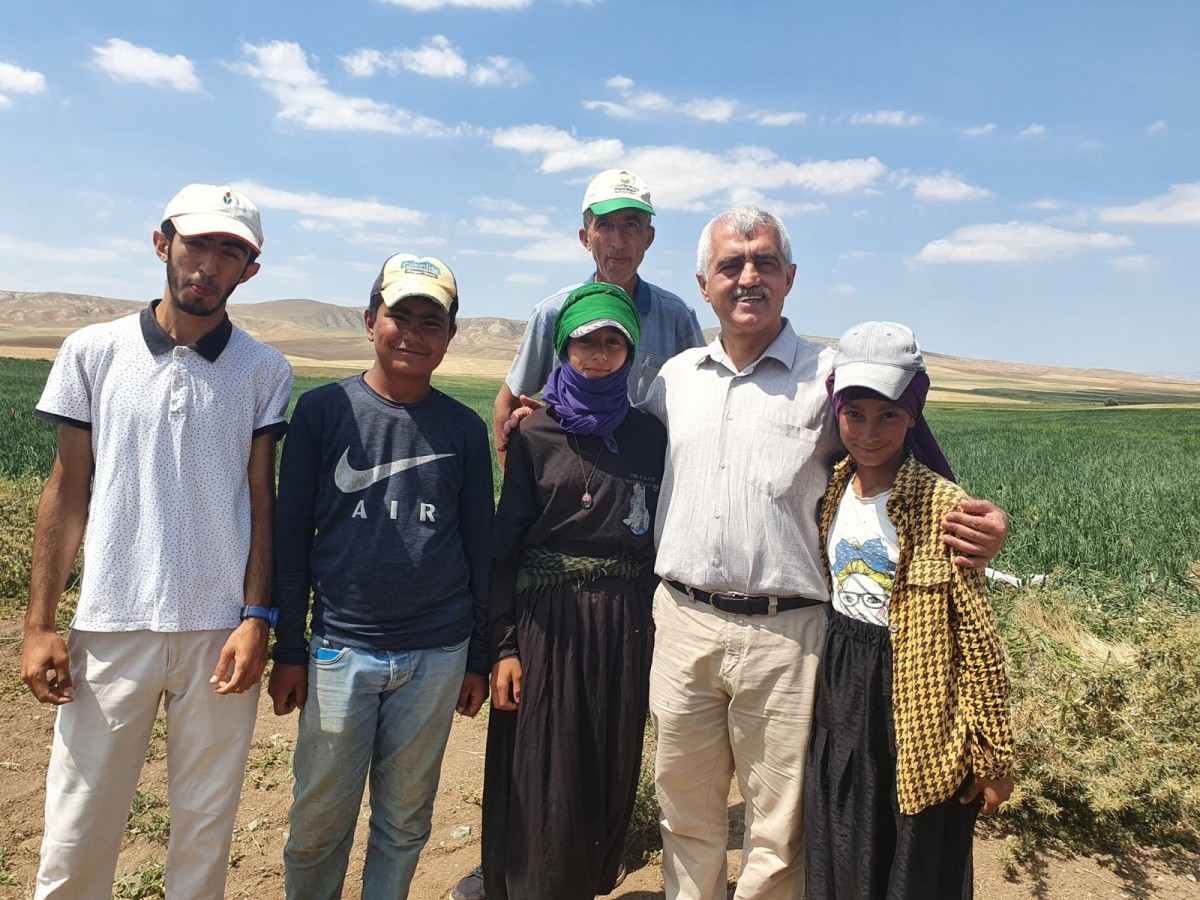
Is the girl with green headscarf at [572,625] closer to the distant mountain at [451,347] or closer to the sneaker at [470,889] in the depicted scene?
the sneaker at [470,889]

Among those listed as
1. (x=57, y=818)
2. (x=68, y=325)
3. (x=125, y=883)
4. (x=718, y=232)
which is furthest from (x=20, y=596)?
(x=68, y=325)

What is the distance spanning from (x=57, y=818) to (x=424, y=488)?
1.44 meters

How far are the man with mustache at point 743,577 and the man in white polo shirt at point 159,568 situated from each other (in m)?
1.39

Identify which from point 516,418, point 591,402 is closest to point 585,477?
point 591,402

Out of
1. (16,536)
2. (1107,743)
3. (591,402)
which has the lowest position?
(16,536)

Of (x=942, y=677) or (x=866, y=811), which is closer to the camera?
(x=942, y=677)

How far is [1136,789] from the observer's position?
3486 mm

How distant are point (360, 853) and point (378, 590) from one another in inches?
71.6

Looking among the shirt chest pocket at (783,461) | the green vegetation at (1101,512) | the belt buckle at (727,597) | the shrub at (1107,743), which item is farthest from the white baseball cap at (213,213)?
the green vegetation at (1101,512)

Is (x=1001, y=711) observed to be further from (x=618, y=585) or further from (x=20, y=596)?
(x=20, y=596)

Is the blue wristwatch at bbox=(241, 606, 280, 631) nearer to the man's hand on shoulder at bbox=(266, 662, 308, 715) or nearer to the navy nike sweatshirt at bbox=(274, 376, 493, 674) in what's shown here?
the navy nike sweatshirt at bbox=(274, 376, 493, 674)

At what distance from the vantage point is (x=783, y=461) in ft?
8.46

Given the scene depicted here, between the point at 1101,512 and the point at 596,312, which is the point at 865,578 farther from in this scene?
the point at 1101,512

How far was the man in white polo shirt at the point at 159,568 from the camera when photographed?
89.0 inches
